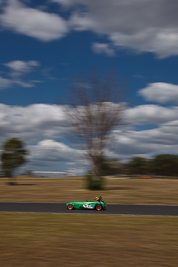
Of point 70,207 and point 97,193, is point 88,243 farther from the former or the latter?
point 97,193

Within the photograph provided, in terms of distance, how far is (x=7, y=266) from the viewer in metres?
5.11

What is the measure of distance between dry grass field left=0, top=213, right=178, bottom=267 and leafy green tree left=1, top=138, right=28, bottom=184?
28.0 meters

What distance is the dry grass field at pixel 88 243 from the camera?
544cm

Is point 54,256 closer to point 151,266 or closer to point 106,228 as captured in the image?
point 151,266

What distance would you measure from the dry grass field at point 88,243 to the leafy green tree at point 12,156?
2799 cm

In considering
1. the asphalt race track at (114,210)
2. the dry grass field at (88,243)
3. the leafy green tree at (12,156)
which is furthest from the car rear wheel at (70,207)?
the leafy green tree at (12,156)

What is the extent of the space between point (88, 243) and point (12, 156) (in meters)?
32.3

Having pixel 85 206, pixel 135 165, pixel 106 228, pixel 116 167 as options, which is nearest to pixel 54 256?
pixel 106 228

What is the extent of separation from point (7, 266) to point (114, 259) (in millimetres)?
1794

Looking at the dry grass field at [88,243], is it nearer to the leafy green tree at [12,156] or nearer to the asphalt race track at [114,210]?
the asphalt race track at [114,210]

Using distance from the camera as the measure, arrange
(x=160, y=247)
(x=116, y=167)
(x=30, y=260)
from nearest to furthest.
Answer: (x=30, y=260), (x=160, y=247), (x=116, y=167)

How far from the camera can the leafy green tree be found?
3794 centimetres

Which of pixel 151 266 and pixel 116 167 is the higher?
pixel 116 167

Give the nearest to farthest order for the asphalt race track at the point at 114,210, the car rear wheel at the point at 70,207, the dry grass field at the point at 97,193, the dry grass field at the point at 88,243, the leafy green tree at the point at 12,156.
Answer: the dry grass field at the point at 88,243
the asphalt race track at the point at 114,210
the car rear wheel at the point at 70,207
the dry grass field at the point at 97,193
the leafy green tree at the point at 12,156
